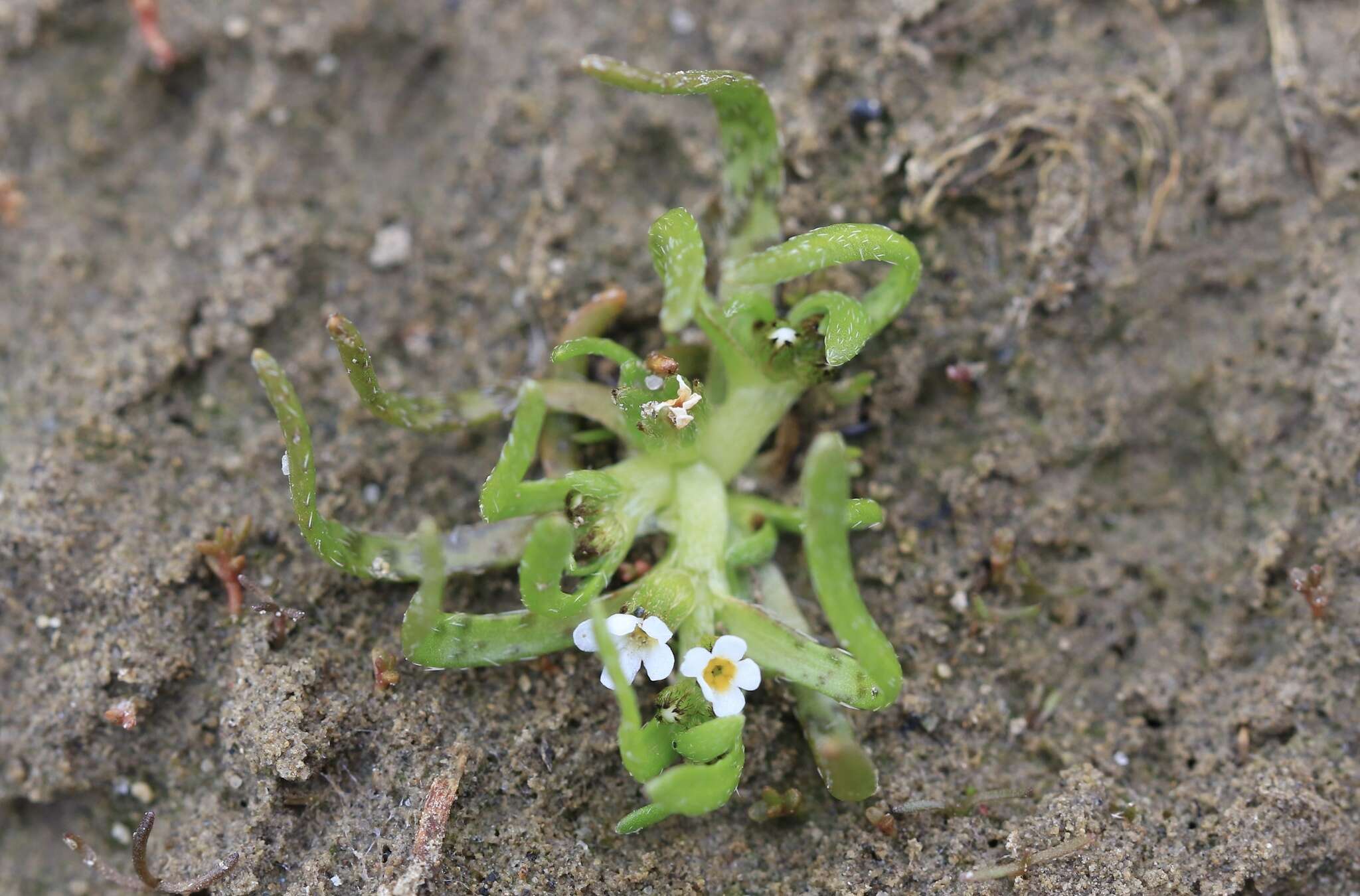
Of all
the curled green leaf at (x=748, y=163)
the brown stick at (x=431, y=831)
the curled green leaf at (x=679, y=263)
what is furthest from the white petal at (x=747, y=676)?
the curled green leaf at (x=748, y=163)

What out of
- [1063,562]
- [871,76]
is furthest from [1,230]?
[1063,562]

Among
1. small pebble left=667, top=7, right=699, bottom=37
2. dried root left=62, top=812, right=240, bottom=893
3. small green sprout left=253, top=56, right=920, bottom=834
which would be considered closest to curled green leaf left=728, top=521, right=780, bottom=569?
small green sprout left=253, top=56, right=920, bottom=834

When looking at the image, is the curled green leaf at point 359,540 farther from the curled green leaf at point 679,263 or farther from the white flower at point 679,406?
the curled green leaf at point 679,263

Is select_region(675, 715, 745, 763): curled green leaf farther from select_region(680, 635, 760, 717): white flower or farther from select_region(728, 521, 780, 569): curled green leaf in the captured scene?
select_region(728, 521, 780, 569): curled green leaf

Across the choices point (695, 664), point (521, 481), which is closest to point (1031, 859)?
point (695, 664)

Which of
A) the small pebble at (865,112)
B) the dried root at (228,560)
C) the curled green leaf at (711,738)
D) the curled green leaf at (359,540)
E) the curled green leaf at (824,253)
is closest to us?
the curled green leaf at (711,738)

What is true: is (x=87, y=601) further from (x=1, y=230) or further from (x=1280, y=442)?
(x=1280, y=442)

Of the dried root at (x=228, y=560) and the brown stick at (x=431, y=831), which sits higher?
the dried root at (x=228, y=560)

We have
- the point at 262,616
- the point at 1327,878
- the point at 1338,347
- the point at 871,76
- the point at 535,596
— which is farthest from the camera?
the point at 871,76
